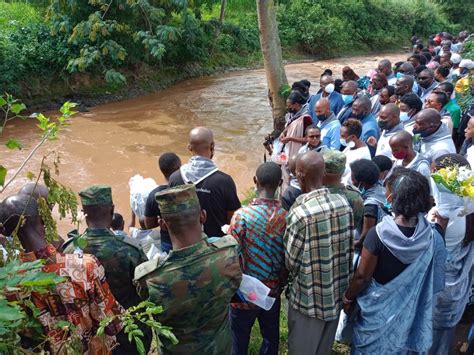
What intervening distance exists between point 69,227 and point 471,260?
16.0 ft

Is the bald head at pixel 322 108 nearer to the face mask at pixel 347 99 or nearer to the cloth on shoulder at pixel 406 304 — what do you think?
the face mask at pixel 347 99

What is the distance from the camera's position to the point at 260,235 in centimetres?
267

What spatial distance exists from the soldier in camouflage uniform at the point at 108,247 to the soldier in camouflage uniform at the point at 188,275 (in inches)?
14.5

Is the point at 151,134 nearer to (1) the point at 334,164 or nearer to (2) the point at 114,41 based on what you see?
(2) the point at 114,41

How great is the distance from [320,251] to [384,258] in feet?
1.19

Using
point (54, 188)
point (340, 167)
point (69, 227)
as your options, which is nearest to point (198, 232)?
point (54, 188)

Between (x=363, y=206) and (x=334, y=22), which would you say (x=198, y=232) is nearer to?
(x=363, y=206)

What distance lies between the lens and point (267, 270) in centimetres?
277

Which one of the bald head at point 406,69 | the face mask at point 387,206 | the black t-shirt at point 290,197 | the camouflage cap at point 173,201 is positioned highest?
the camouflage cap at point 173,201

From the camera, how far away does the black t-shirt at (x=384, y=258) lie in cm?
248

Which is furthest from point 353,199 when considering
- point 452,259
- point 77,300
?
point 77,300

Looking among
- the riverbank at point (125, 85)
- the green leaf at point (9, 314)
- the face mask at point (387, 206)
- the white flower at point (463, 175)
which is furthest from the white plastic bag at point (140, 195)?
the riverbank at point (125, 85)

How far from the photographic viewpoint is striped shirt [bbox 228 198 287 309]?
105 inches

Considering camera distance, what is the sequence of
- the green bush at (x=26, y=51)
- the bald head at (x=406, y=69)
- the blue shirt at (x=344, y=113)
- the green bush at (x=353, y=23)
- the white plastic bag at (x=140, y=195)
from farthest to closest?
the green bush at (x=353, y=23) < the green bush at (x=26, y=51) < the bald head at (x=406, y=69) < the blue shirt at (x=344, y=113) < the white plastic bag at (x=140, y=195)
